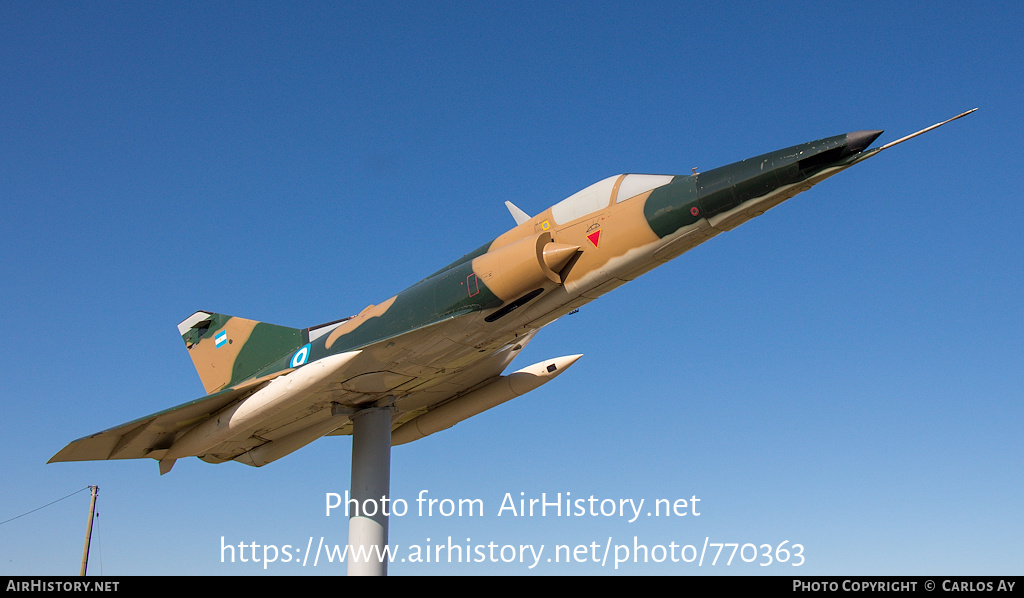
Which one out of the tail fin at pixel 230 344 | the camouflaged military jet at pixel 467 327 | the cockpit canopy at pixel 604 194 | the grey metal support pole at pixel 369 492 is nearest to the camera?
the camouflaged military jet at pixel 467 327

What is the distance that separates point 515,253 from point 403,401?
5491mm

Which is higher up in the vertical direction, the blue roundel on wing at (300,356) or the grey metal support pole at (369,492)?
the blue roundel on wing at (300,356)

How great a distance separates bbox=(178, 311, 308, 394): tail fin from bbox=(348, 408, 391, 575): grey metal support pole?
2378 millimetres

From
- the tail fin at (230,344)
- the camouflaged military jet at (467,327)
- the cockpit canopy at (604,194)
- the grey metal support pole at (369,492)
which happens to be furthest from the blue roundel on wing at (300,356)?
the cockpit canopy at (604,194)

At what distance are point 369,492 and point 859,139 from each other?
33.7 feet

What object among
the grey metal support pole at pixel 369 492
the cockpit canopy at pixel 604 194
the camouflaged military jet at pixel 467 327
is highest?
the cockpit canopy at pixel 604 194

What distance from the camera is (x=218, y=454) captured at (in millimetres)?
17078

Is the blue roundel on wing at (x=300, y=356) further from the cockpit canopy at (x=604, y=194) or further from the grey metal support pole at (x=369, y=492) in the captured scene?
the cockpit canopy at (x=604, y=194)

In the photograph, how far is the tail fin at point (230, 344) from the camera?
56.9ft

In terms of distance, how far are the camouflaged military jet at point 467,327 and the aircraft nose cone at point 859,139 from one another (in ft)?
0.04

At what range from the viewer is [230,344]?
18.4m

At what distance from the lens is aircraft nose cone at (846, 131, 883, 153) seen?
10454 millimetres

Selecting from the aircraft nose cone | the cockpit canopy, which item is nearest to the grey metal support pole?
the cockpit canopy
